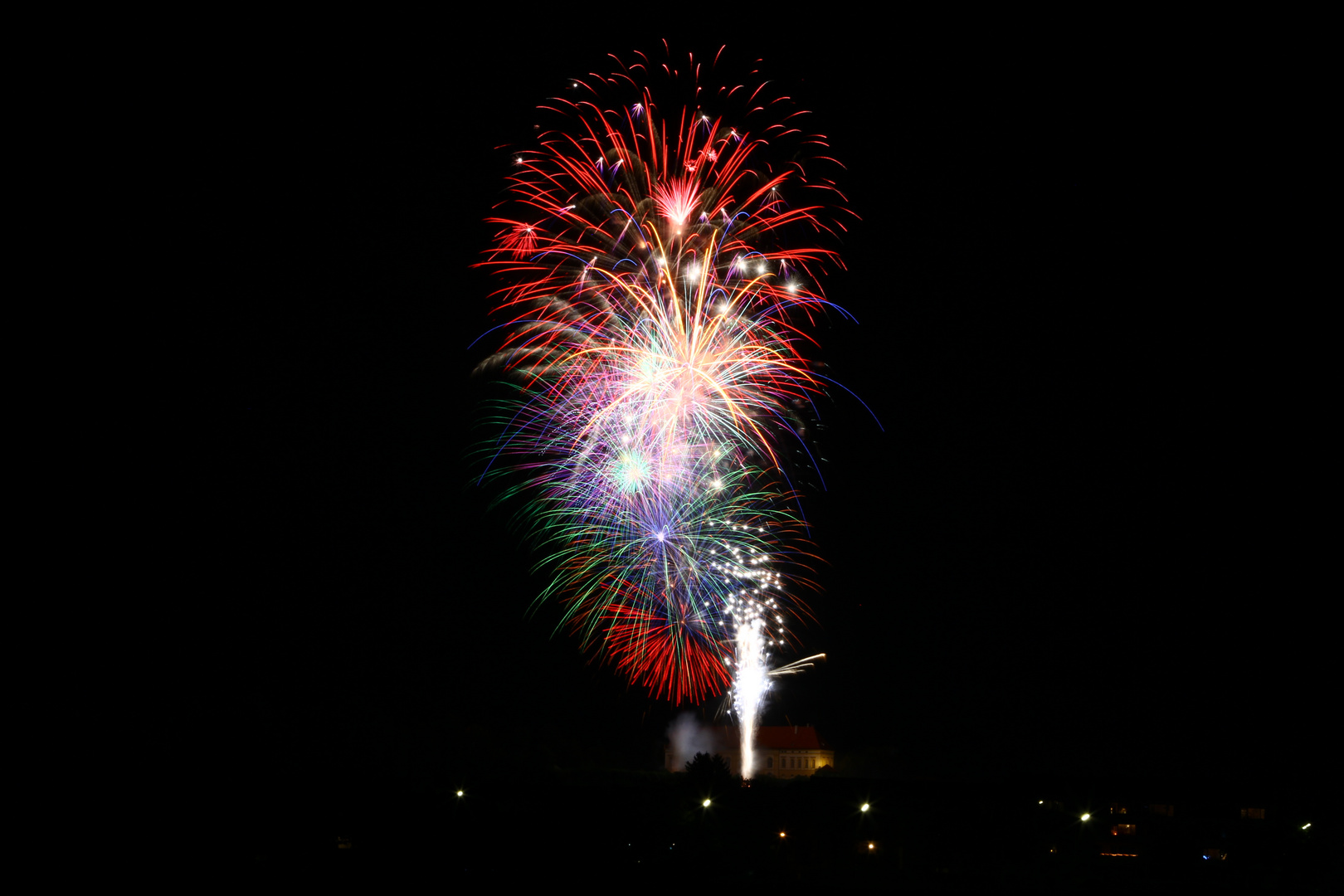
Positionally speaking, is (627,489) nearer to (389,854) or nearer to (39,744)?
(389,854)

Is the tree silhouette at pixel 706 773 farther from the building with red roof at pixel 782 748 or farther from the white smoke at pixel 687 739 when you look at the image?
the building with red roof at pixel 782 748

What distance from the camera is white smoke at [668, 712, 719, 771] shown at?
55188 mm

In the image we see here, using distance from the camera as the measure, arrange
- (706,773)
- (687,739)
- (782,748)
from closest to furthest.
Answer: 1. (706,773)
2. (687,739)
3. (782,748)

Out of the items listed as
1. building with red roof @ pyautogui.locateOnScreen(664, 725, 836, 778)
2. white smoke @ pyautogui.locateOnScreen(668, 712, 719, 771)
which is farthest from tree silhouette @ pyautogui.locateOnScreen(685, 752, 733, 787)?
building with red roof @ pyautogui.locateOnScreen(664, 725, 836, 778)

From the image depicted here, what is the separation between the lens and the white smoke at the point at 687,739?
55.2 meters

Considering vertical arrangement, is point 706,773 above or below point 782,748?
below

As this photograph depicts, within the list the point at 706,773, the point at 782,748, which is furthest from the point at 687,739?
the point at 706,773

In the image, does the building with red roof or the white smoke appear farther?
the building with red roof

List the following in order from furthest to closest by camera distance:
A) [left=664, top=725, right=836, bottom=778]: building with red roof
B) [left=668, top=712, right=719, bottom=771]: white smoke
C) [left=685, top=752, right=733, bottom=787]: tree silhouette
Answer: [left=664, top=725, right=836, bottom=778]: building with red roof, [left=668, top=712, right=719, bottom=771]: white smoke, [left=685, top=752, right=733, bottom=787]: tree silhouette

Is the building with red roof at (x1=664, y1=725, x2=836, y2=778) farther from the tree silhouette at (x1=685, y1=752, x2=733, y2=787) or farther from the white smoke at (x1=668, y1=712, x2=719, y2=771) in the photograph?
the tree silhouette at (x1=685, y1=752, x2=733, y2=787)

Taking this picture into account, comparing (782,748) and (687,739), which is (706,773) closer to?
(687,739)

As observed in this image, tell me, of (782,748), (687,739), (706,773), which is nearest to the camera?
(706,773)

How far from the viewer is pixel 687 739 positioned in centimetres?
5712

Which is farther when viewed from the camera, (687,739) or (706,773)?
Result: (687,739)
